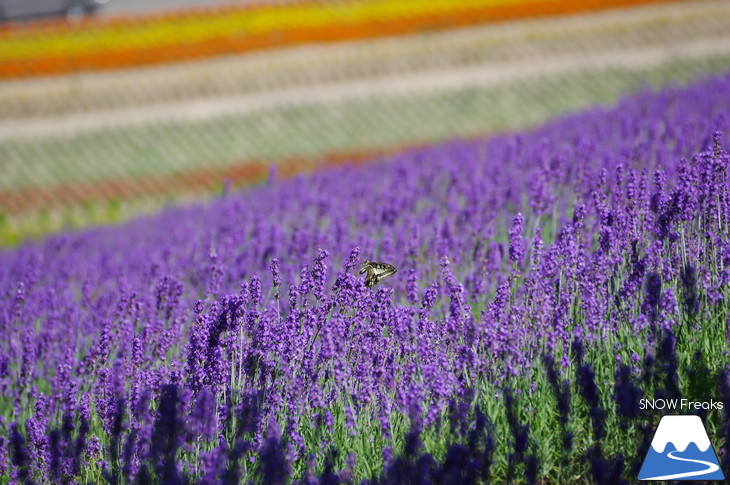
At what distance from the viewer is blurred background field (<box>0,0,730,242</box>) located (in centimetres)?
1116

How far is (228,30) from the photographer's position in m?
14.1

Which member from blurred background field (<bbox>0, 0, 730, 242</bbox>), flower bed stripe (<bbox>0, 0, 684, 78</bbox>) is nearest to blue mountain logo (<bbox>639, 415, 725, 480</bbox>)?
blurred background field (<bbox>0, 0, 730, 242</bbox>)

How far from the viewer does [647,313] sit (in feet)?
9.47

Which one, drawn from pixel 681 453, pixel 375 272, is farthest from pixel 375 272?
pixel 681 453

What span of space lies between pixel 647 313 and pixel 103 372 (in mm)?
1851

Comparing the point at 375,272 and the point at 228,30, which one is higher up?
the point at 228,30

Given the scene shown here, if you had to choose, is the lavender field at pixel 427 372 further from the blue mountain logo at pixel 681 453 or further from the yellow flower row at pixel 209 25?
the yellow flower row at pixel 209 25

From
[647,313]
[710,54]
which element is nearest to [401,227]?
[647,313]

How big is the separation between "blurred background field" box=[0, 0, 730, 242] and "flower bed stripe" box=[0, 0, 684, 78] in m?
0.04

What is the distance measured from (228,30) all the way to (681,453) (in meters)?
12.6

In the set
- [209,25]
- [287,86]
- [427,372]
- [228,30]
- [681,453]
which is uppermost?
[209,25]

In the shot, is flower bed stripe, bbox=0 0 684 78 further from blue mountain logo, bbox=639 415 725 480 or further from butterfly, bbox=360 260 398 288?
blue mountain logo, bbox=639 415 725 480

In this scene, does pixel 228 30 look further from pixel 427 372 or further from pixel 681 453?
pixel 681 453

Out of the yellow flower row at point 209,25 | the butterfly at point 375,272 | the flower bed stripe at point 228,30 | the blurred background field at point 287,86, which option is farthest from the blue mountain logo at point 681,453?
the yellow flower row at point 209,25
